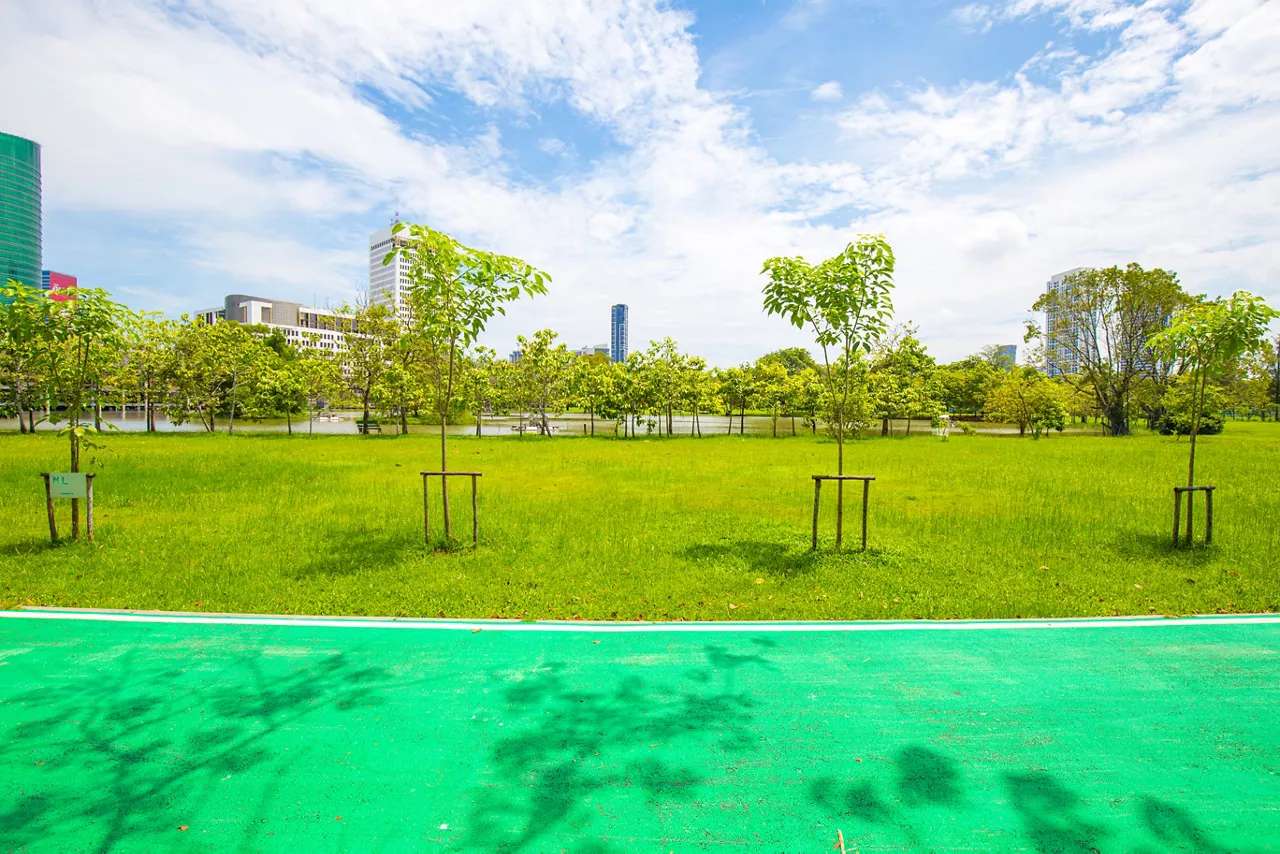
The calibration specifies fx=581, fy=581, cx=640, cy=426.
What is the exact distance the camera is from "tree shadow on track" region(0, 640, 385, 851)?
2484 mm

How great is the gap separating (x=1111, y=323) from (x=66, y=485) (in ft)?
136

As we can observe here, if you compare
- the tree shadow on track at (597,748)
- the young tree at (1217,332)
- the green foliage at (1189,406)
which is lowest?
the tree shadow on track at (597,748)

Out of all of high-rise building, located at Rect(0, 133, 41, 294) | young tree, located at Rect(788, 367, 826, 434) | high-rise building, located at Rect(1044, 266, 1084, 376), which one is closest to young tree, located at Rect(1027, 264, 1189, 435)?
high-rise building, located at Rect(1044, 266, 1084, 376)

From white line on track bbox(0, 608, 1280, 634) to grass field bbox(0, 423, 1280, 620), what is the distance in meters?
0.23

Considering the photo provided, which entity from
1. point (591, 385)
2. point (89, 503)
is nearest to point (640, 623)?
point (89, 503)

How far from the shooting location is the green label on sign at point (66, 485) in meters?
6.52

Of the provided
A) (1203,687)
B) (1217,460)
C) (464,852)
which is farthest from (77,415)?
(1217,460)

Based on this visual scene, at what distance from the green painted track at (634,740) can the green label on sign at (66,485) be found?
108 inches

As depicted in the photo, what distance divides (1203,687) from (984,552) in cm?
327

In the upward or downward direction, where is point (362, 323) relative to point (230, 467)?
upward

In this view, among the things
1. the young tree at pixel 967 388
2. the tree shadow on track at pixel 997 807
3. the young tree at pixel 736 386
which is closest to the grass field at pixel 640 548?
the tree shadow on track at pixel 997 807

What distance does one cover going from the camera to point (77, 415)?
686 centimetres

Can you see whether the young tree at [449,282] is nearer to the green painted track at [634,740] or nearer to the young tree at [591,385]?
the green painted track at [634,740]

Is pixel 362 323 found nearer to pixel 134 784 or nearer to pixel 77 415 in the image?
pixel 77 415
